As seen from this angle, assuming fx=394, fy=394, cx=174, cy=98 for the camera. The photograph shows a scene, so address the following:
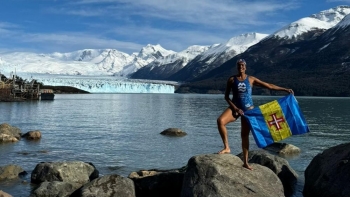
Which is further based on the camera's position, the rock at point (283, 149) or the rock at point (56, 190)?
the rock at point (283, 149)

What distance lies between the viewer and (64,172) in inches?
642

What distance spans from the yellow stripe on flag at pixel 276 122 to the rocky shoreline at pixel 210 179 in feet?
3.86

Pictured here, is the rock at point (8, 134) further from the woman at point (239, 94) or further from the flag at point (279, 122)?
the flag at point (279, 122)

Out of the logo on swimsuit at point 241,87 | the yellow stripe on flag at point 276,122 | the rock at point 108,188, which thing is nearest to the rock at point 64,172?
the rock at point 108,188

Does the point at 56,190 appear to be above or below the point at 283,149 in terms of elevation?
above

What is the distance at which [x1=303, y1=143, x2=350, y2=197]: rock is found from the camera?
A: 12.8 metres

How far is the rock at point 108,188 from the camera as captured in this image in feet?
42.1

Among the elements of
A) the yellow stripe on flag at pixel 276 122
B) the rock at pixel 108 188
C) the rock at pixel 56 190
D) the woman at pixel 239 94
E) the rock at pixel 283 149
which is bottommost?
the rock at pixel 283 149

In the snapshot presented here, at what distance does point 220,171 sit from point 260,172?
1472mm

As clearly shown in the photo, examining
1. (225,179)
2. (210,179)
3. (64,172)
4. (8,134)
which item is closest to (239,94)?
(225,179)

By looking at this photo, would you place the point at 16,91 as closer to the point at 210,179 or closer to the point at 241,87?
the point at 210,179

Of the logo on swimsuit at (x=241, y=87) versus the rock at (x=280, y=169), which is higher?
the logo on swimsuit at (x=241, y=87)

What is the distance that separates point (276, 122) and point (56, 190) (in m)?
8.07

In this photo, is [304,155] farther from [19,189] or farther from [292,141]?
[19,189]
